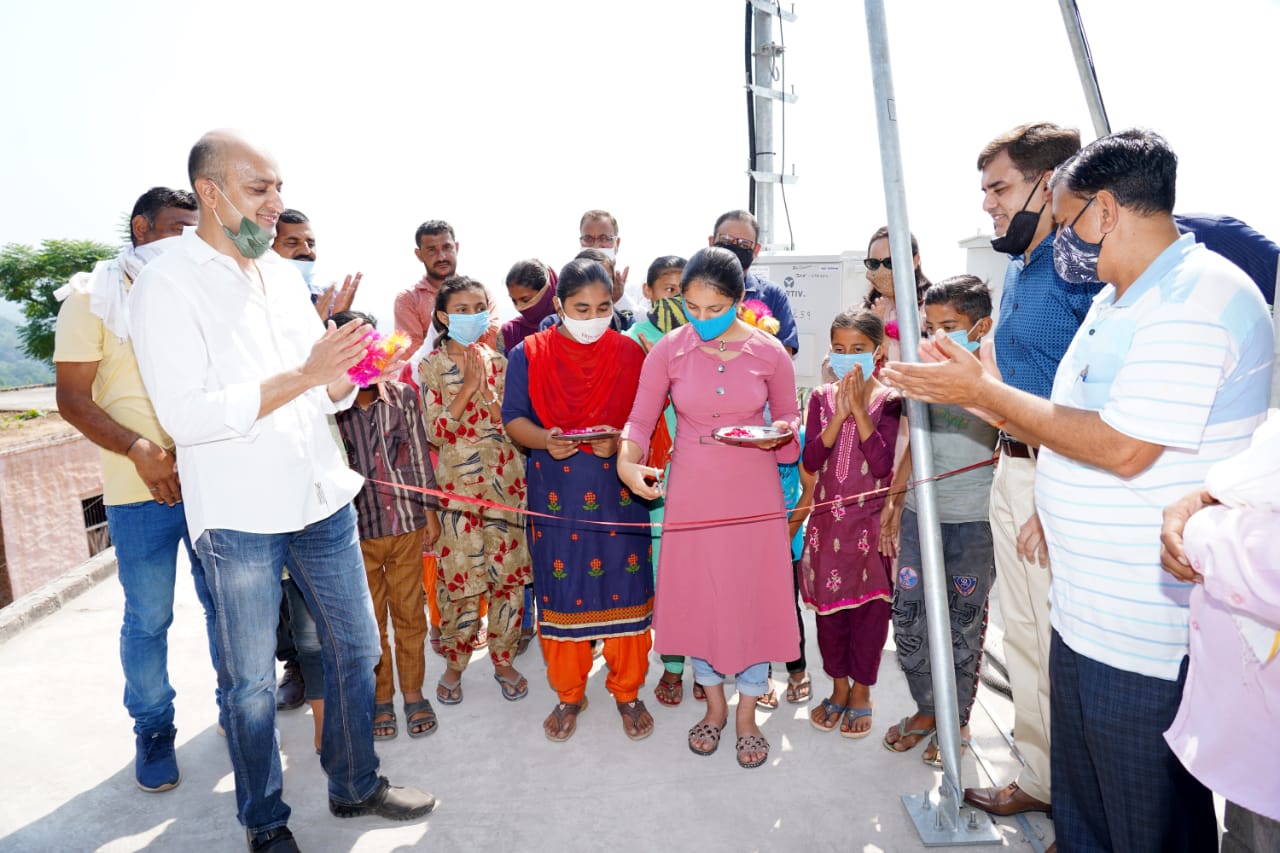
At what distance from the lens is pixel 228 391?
7.23ft

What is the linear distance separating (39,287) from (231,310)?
66.6 meters

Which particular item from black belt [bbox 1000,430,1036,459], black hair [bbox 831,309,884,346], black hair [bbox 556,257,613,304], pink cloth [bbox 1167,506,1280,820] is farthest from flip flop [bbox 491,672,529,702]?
pink cloth [bbox 1167,506,1280,820]

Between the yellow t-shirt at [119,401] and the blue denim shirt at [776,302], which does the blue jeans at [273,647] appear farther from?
the blue denim shirt at [776,302]

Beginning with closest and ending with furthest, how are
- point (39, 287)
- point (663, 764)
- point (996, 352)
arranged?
point (996, 352) < point (663, 764) < point (39, 287)

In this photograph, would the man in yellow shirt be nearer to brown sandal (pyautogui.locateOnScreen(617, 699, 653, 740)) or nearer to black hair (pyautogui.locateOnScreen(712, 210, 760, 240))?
brown sandal (pyautogui.locateOnScreen(617, 699, 653, 740))

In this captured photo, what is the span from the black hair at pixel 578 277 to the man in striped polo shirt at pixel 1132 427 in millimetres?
1671

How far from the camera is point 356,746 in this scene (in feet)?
9.22

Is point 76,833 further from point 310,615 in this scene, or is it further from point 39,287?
point 39,287

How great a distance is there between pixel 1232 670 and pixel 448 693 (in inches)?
127

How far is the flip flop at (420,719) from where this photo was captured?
348 centimetres

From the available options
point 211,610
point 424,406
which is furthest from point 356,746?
point 424,406

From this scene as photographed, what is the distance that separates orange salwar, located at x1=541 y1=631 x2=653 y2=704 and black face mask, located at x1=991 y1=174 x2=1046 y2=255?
88.0 inches

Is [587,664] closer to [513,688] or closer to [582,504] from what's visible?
[513,688]

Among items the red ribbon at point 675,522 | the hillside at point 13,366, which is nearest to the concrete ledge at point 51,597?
the red ribbon at point 675,522
